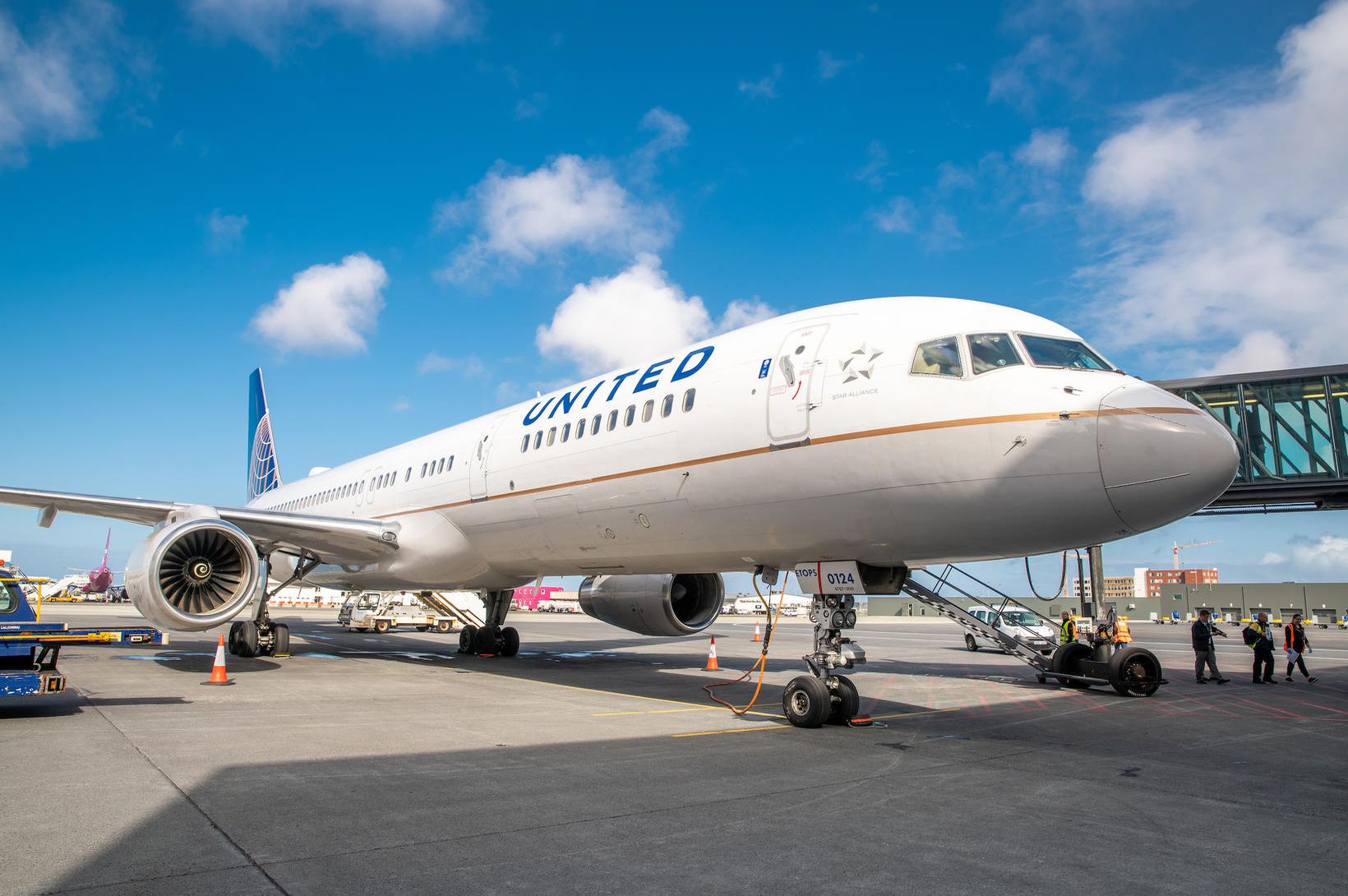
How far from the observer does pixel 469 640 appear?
19.3 metres

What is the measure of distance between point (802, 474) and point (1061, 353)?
275cm

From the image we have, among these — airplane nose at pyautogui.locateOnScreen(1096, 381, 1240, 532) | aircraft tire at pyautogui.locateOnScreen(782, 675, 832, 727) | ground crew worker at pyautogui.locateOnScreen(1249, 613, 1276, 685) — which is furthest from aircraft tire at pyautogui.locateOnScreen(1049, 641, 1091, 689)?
airplane nose at pyautogui.locateOnScreen(1096, 381, 1240, 532)

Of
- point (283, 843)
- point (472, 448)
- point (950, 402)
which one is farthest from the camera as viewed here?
point (472, 448)

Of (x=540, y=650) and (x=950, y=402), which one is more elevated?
(x=950, y=402)

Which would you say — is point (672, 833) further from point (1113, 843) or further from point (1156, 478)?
point (1156, 478)

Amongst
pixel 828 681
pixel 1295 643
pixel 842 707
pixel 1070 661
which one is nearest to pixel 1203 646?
pixel 1295 643

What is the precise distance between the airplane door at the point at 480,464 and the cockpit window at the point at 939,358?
8.00 m

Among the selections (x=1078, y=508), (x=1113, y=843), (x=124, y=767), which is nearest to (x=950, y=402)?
(x=1078, y=508)

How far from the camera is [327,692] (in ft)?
39.1

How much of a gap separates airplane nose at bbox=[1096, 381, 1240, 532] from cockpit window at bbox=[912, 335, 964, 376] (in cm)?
137

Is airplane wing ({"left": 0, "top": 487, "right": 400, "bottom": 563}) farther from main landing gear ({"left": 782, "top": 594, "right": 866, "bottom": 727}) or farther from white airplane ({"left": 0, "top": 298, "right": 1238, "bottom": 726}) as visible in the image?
main landing gear ({"left": 782, "top": 594, "right": 866, "bottom": 727})

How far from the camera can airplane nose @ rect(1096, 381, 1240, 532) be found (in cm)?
693

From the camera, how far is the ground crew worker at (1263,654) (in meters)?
16.7

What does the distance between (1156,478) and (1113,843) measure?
3.26m
